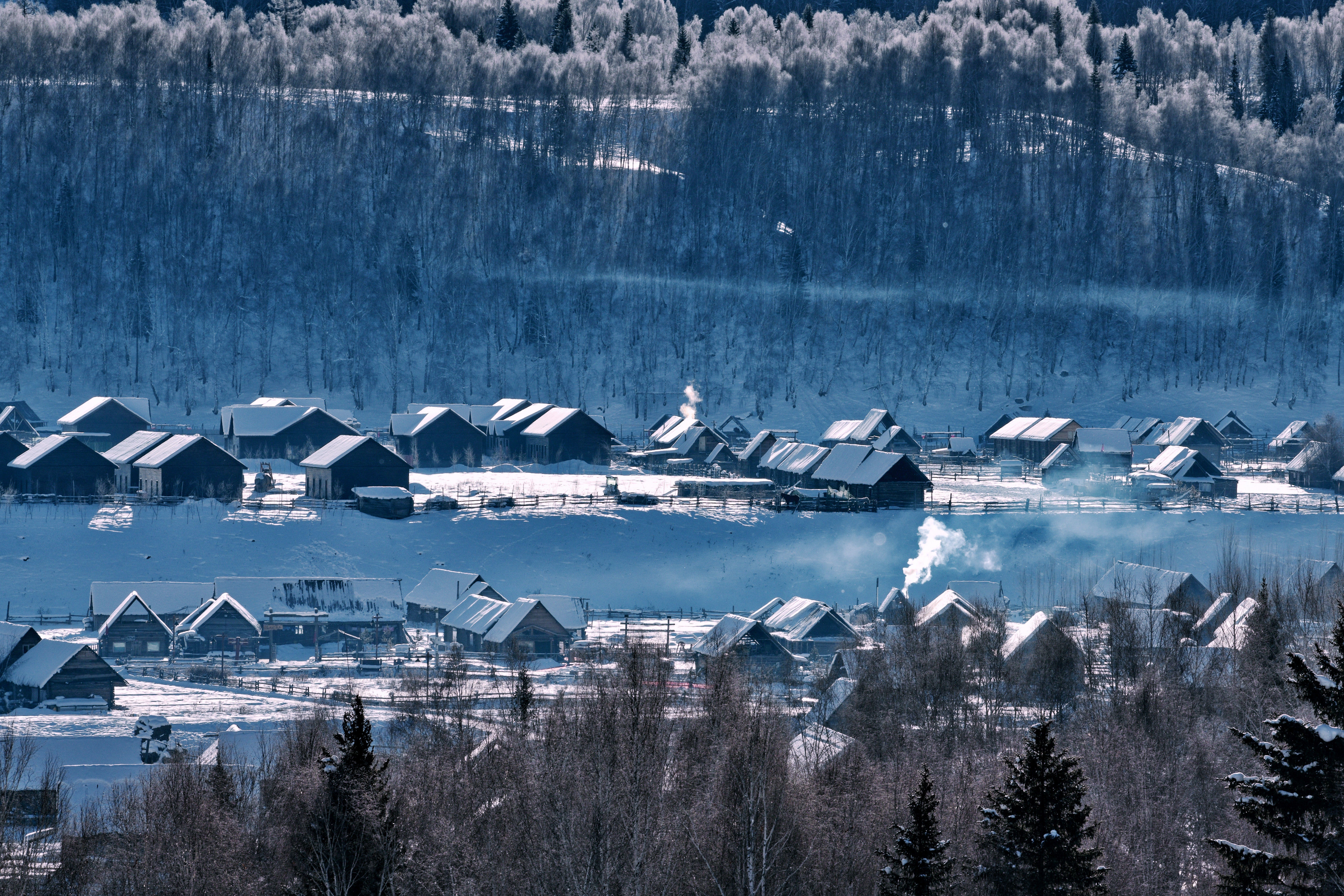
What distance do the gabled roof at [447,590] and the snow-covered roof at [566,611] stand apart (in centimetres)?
298

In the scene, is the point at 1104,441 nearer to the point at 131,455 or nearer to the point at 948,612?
the point at 948,612

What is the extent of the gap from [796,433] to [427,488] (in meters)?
29.5

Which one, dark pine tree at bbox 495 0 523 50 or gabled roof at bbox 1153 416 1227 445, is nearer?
gabled roof at bbox 1153 416 1227 445

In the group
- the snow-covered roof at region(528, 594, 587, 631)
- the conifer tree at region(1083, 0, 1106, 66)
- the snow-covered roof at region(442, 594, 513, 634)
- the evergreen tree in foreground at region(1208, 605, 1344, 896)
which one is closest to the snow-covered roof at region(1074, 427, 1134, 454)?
the snow-covered roof at region(528, 594, 587, 631)

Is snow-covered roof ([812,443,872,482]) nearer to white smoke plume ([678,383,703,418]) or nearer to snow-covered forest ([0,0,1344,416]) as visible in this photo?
white smoke plume ([678,383,703,418])

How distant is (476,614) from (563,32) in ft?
379

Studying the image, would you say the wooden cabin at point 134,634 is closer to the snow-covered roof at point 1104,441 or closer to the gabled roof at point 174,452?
the gabled roof at point 174,452

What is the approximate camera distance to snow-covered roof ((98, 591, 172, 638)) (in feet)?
160

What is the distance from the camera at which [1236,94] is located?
153750 millimetres

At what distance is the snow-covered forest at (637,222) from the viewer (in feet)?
360

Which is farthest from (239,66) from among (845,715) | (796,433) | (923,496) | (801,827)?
(801,827)

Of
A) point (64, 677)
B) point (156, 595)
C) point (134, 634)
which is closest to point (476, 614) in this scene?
point (134, 634)

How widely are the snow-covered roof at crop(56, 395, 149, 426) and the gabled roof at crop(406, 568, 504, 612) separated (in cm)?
3477

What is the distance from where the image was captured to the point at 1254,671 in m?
37.2
